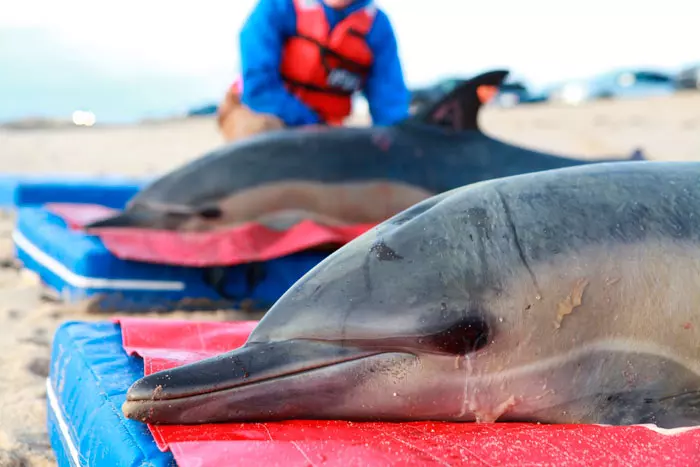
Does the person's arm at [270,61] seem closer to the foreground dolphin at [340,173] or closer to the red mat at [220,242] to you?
the foreground dolphin at [340,173]

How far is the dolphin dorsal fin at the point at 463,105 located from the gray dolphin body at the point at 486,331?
2.50 m

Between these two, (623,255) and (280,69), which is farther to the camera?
(280,69)

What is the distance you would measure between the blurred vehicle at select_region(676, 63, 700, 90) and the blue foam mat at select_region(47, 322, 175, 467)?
3005 centimetres

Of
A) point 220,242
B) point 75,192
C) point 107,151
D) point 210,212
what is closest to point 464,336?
point 220,242

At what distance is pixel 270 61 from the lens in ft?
20.8

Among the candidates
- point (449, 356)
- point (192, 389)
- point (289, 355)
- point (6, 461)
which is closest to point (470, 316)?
point (449, 356)

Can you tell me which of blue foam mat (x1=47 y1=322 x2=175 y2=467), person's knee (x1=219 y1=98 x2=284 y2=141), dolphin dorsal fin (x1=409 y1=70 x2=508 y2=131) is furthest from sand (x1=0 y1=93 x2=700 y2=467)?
person's knee (x1=219 y1=98 x2=284 y2=141)

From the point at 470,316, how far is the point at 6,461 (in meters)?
1.46

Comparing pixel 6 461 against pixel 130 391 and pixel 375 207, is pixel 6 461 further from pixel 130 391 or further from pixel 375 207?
pixel 375 207

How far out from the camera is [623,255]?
2.10 m

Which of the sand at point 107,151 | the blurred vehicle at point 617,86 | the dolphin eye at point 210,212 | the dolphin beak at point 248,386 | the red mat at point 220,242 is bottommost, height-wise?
the blurred vehicle at point 617,86

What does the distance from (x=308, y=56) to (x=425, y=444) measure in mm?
4933

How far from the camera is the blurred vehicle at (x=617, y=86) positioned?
Result: 31578 millimetres

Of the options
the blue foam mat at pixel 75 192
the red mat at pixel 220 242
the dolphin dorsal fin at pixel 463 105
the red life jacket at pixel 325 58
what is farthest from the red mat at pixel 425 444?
the blue foam mat at pixel 75 192
